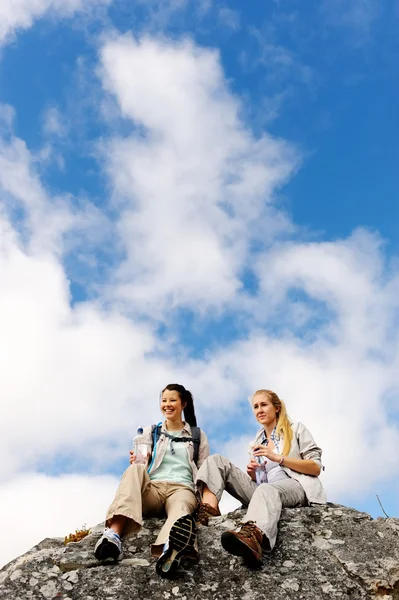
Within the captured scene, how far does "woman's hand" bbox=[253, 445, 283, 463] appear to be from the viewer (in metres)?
7.46

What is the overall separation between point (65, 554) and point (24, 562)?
49 centimetres

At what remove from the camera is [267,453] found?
7469 millimetres

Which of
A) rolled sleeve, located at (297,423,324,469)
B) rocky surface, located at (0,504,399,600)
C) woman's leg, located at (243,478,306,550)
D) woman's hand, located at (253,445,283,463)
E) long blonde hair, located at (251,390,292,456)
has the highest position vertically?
long blonde hair, located at (251,390,292,456)

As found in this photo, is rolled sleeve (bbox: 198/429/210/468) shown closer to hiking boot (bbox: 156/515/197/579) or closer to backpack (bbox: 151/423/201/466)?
backpack (bbox: 151/423/201/466)

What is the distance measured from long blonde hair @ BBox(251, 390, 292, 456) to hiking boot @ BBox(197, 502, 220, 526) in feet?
4.35

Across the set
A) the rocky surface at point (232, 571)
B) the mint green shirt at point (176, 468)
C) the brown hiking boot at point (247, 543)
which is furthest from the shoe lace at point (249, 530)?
the mint green shirt at point (176, 468)

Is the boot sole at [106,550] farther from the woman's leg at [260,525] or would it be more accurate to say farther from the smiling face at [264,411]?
the smiling face at [264,411]

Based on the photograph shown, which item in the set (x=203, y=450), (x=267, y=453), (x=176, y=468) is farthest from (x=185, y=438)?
(x=267, y=453)

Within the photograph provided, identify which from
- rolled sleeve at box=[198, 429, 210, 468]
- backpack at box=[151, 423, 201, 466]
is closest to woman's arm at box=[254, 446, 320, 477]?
rolled sleeve at box=[198, 429, 210, 468]

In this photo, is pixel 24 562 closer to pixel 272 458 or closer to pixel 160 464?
pixel 160 464

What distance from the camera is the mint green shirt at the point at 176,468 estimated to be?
301 inches

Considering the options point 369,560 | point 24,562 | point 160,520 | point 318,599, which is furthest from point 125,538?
point 369,560

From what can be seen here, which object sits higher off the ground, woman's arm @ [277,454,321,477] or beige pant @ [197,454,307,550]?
woman's arm @ [277,454,321,477]

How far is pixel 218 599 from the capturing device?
5.84m
